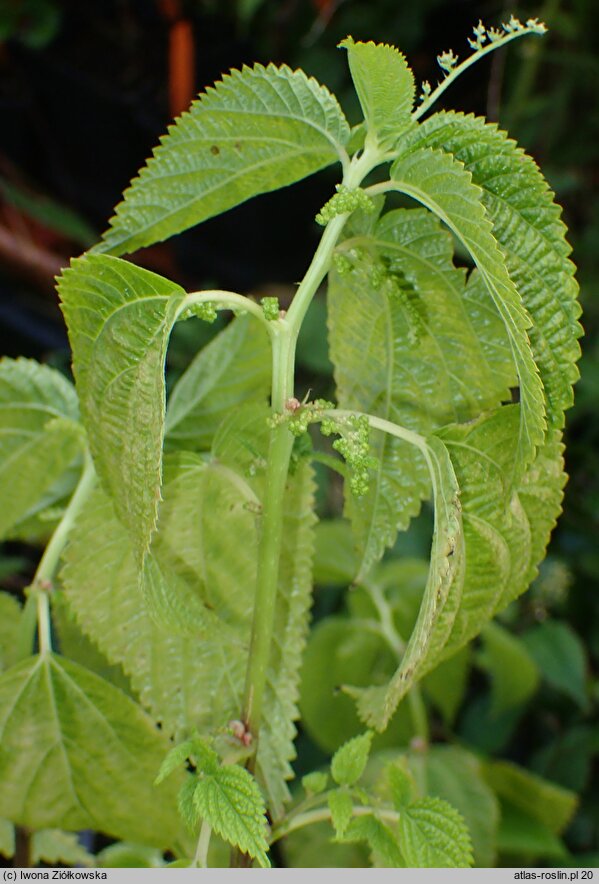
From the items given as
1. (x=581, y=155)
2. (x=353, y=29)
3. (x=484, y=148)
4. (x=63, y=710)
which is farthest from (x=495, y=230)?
(x=581, y=155)

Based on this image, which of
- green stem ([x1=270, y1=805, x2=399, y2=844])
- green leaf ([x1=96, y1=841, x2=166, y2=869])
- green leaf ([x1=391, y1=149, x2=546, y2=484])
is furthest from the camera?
green leaf ([x1=96, y1=841, x2=166, y2=869])

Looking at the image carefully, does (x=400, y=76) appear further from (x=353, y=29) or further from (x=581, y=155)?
(x=581, y=155)

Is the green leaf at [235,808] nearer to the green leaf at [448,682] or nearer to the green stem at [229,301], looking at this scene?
the green stem at [229,301]

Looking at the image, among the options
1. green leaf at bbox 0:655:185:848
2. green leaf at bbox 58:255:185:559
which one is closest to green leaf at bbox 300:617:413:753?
green leaf at bbox 0:655:185:848

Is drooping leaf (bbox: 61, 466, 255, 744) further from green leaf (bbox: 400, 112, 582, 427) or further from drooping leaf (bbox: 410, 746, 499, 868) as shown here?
drooping leaf (bbox: 410, 746, 499, 868)

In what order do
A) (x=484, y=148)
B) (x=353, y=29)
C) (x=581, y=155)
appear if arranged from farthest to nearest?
(x=581, y=155) → (x=353, y=29) → (x=484, y=148)

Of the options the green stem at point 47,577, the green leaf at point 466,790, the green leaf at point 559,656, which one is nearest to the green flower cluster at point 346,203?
the green stem at point 47,577
